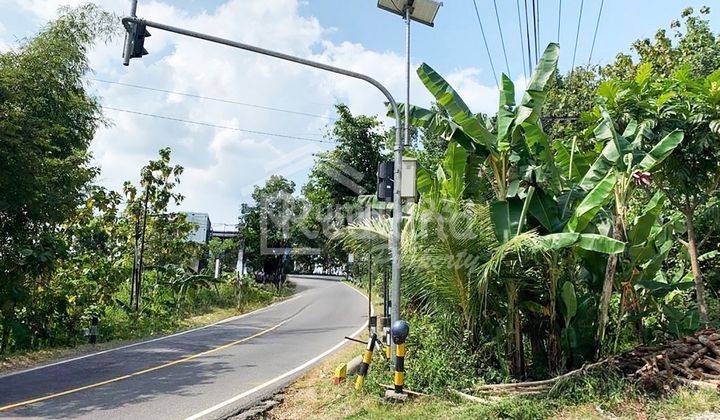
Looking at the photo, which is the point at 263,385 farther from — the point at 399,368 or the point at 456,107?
the point at 456,107

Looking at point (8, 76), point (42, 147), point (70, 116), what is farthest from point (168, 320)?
point (8, 76)

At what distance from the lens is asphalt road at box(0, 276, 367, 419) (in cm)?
816

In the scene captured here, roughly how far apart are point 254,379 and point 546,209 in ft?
21.2

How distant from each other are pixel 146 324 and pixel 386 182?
48.4ft

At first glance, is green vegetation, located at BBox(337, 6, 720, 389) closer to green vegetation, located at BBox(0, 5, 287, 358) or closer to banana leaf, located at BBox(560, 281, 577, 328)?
banana leaf, located at BBox(560, 281, 577, 328)

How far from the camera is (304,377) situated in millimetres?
10500

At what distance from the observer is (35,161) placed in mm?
12055

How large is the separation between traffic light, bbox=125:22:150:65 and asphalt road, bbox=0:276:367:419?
5.57 meters

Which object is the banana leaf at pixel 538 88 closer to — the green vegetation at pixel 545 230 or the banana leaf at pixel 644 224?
the green vegetation at pixel 545 230

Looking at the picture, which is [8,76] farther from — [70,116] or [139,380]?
[139,380]

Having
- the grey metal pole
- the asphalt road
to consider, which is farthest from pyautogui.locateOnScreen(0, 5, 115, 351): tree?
the grey metal pole

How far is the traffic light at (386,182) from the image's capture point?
8797 mm

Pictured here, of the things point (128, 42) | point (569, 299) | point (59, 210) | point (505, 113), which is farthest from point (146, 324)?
point (569, 299)

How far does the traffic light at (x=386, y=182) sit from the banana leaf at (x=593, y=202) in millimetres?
2881
